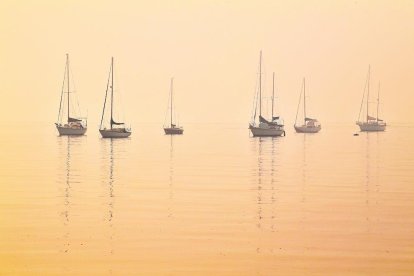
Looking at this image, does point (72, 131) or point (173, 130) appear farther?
point (173, 130)

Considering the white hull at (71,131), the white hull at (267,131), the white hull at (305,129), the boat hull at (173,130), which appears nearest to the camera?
the white hull at (267,131)

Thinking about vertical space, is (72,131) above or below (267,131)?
below

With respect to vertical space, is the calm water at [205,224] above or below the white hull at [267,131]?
below

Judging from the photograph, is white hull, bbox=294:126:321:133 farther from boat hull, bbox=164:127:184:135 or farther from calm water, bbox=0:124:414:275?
calm water, bbox=0:124:414:275

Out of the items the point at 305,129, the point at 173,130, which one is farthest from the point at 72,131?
the point at 305,129

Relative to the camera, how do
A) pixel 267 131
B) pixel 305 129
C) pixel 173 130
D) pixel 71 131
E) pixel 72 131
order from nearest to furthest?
pixel 267 131 → pixel 72 131 → pixel 71 131 → pixel 173 130 → pixel 305 129

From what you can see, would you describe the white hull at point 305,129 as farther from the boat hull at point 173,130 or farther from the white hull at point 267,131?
the white hull at point 267,131

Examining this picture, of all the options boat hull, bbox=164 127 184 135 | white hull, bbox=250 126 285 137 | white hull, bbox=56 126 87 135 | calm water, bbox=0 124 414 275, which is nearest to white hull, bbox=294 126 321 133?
boat hull, bbox=164 127 184 135

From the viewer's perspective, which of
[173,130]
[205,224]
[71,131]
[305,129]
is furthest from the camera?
[305,129]

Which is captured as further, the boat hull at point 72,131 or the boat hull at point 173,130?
the boat hull at point 173,130

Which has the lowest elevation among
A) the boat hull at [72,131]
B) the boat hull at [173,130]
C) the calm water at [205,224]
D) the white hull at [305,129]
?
the calm water at [205,224]

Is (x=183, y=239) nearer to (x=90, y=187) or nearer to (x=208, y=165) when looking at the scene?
(x=90, y=187)

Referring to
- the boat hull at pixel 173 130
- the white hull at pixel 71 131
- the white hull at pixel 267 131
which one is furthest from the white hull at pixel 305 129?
the white hull at pixel 71 131

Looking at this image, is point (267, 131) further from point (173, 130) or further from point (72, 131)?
point (72, 131)
